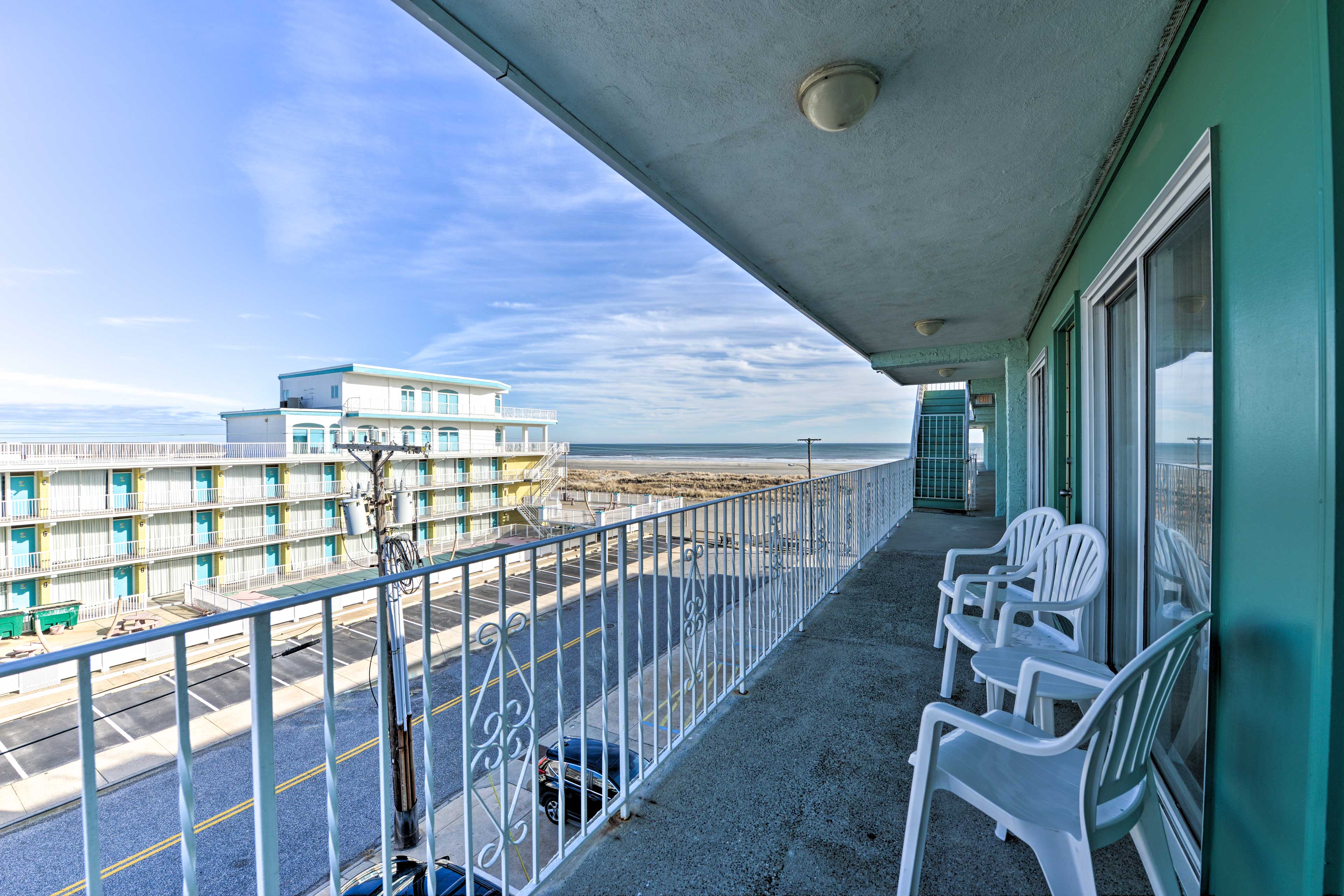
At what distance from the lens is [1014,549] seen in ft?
10.4

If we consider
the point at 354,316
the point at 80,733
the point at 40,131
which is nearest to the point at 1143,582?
the point at 80,733

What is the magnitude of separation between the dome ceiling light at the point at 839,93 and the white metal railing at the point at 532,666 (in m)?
1.51

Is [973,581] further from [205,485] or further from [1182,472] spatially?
[205,485]

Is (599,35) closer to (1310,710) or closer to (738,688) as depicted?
(1310,710)

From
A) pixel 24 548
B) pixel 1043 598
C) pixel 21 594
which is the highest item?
pixel 1043 598

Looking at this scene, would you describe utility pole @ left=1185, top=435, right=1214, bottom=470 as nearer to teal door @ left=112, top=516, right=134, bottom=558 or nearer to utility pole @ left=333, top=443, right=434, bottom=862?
utility pole @ left=333, top=443, right=434, bottom=862

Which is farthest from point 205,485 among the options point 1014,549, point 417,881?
point 1014,549

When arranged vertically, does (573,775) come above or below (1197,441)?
below

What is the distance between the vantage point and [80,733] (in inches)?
26.6

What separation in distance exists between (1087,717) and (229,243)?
36.0 m

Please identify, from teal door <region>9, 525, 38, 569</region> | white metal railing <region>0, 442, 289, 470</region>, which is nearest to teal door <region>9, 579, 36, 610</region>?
teal door <region>9, 525, 38, 569</region>

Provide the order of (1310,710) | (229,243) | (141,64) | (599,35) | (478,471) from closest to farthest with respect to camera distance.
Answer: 1. (1310,710)
2. (599,35)
3. (141,64)
4. (478,471)
5. (229,243)

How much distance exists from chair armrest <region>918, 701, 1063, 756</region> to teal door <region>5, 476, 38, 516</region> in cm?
1787

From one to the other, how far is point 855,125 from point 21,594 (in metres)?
18.9
